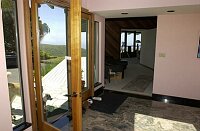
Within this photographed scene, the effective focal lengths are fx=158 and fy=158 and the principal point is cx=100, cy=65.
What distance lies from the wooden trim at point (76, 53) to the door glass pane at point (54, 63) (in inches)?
41.2

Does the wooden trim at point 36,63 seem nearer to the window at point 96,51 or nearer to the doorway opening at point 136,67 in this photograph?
the window at point 96,51

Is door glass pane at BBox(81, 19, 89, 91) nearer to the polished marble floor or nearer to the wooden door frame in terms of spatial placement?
the wooden door frame

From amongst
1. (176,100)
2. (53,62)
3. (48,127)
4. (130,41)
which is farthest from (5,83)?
(130,41)

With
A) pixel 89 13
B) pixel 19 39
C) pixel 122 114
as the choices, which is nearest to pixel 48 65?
pixel 19 39

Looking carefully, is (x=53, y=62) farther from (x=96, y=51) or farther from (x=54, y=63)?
(x=96, y=51)

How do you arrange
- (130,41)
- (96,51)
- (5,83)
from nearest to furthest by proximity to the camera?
1. (5,83)
2. (96,51)
3. (130,41)

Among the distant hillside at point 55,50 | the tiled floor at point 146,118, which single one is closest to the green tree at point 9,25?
the distant hillside at point 55,50

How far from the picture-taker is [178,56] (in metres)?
3.90

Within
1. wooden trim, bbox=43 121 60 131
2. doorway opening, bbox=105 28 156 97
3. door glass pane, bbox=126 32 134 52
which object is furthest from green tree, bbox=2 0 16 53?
door glass pane, bbox=126 32 134 52

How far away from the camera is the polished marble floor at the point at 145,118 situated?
2.91 meters

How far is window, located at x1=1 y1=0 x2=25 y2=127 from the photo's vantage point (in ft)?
6.84

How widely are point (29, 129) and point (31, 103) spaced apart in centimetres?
39

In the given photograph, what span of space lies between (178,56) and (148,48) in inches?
201

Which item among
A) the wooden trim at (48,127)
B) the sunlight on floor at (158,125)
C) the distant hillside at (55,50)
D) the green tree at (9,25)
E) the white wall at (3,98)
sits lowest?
the sunlight on floor at (158,125)
